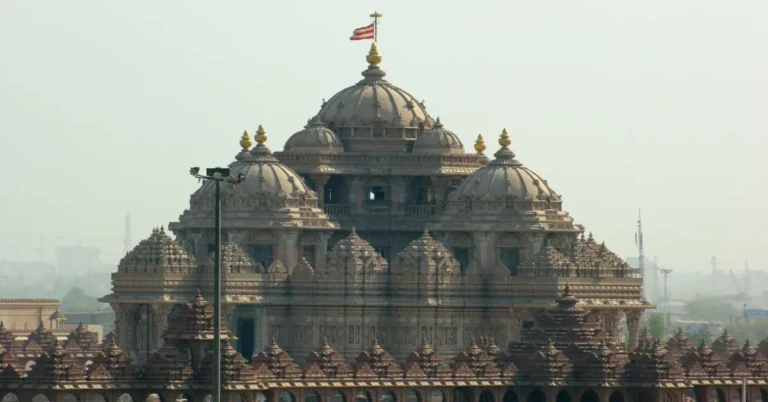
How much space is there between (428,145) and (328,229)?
7.38 m

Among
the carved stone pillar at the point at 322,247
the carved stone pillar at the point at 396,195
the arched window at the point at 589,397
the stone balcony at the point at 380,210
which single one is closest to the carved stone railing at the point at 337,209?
the stone balcony at the point at 380,210

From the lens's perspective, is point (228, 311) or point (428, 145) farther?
point (428, 145)

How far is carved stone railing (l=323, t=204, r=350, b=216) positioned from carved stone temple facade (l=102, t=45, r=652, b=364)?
0.07m

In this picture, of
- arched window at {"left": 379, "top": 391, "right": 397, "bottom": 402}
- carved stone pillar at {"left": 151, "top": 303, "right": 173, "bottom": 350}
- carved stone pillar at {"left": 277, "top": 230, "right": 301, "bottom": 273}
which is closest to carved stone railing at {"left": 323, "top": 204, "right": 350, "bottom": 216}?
carved stone pillar at {"left": 277, "top": 230, "right": 301, "bottom": 273}

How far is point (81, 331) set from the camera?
14925cm

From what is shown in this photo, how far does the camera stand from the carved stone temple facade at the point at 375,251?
142250 mm

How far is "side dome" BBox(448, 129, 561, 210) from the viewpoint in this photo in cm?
14662

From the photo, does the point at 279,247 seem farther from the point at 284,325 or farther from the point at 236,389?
the point at 236,389

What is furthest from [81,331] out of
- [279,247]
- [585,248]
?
[585,248]

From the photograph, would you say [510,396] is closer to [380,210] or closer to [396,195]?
[396,195]

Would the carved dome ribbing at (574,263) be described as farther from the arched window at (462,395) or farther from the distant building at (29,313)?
the distant building at (29,313)

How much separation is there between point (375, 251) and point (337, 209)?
7.00 meters

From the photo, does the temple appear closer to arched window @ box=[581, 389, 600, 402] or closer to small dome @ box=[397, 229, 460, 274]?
arched window @ box=[581, 389, 600, 402]

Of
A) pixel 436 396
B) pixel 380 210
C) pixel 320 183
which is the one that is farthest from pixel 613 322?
pixel 320 183
